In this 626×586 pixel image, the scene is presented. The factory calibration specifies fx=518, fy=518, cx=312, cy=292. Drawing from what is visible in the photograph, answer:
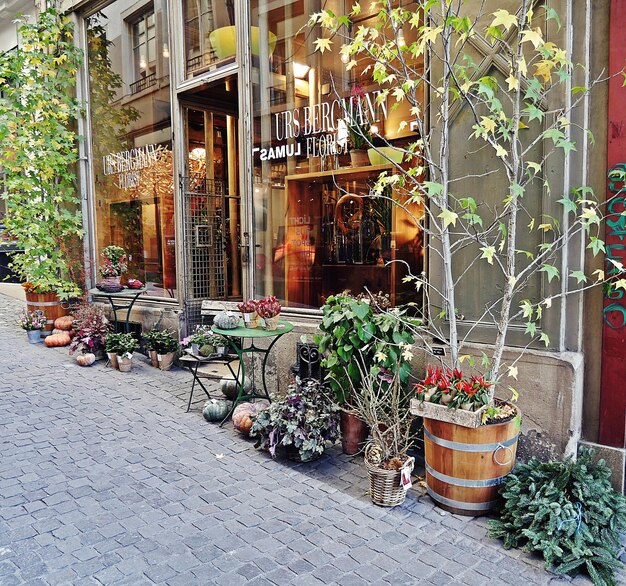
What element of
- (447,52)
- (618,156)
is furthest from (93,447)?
(618,156)

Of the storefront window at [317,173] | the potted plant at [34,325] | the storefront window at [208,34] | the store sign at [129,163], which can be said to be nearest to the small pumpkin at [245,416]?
the storefront window at [317,173]

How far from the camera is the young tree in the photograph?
3.42 m

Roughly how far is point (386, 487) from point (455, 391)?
815 millimetres

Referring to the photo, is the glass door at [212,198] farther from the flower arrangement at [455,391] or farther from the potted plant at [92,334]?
the flower arrangement at [455,391]

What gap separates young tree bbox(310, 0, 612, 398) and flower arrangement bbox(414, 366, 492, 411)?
0.19 metres

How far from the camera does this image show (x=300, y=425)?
4293 millimetres

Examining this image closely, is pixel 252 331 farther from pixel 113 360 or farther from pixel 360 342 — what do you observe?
pixel 113 360

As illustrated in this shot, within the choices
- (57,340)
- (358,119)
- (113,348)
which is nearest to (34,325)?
(57,340)

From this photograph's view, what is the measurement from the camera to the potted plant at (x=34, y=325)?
348 inches

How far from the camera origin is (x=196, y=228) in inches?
299

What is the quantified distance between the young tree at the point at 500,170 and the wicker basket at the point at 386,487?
2.99 ft

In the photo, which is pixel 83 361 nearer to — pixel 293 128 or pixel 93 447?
pixel 93 447

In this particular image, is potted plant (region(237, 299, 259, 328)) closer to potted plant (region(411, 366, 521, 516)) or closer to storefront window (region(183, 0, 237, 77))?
potted plant (region(411, 366, 521, 516))

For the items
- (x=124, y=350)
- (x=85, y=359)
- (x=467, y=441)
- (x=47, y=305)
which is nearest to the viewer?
(x=467, y=441)
